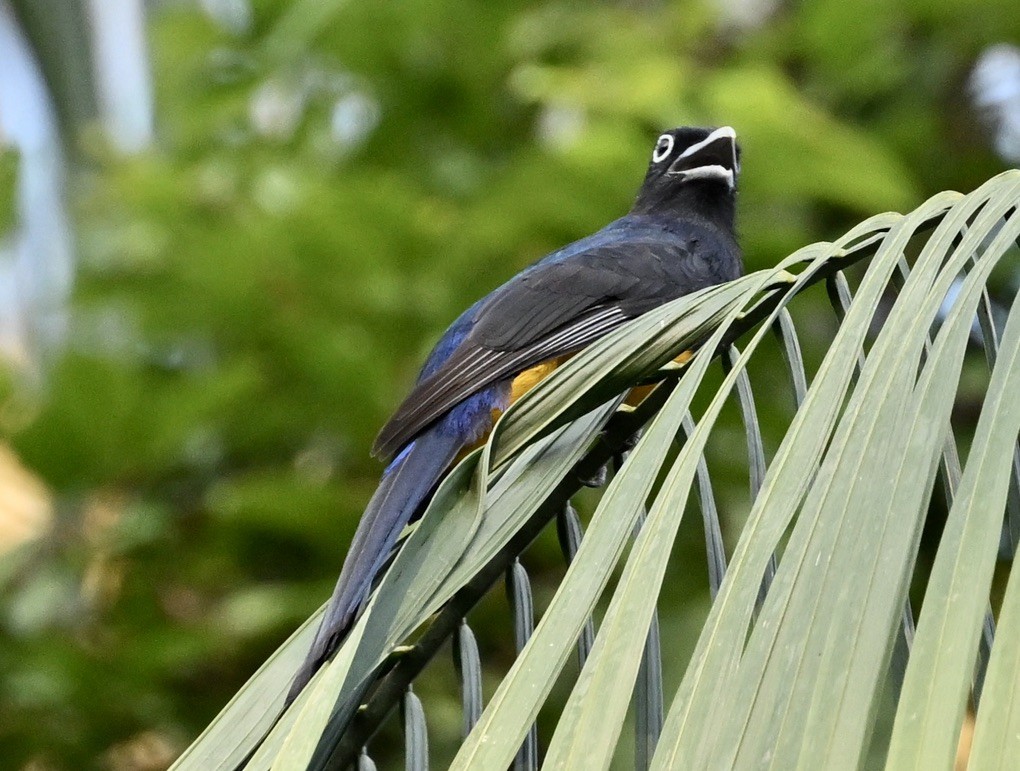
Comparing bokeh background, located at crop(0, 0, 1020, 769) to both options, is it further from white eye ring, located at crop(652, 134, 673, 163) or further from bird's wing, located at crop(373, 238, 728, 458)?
bird's wing, located at crop(373, 238, 728, 458)

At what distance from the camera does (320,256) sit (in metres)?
4.92

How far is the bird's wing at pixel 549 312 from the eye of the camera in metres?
2.89

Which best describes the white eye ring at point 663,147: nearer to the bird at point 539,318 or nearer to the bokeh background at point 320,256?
the bird at point 539,318

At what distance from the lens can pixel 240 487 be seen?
4.84m

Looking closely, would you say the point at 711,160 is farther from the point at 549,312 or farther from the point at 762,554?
the point at 762,554

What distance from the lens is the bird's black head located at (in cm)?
427

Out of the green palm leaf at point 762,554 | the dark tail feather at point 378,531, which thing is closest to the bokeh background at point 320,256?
the dark tail feather at point 378,531

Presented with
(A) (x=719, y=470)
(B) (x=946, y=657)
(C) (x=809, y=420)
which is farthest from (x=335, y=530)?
(B) (x=946, y=657)

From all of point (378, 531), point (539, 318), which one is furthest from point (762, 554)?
point (539, 318)

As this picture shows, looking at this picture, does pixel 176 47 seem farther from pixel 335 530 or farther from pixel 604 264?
pixel 604 264

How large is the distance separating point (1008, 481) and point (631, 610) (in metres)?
0.40

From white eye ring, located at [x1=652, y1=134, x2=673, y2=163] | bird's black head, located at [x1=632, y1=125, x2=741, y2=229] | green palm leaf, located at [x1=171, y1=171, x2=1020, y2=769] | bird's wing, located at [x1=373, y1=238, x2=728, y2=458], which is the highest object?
white eye ring, located at [x1=652, y1=134, x2=673, y2=163]

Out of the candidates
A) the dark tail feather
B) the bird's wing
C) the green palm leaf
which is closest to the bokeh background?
the bird's wing

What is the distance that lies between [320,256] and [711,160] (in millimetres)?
1476
